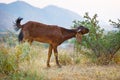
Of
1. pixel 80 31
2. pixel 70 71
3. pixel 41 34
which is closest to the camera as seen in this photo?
pixel 70 71

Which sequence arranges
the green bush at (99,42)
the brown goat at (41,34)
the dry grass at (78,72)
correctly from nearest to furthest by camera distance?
1. the dry grass at (78,72)
2. the brown goat at (41,34)
3. the green bush at (99,42)

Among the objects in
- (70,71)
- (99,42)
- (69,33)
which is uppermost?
(69,33)

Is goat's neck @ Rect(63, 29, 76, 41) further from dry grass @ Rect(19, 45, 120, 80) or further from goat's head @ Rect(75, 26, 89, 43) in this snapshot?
dry grass @ Rect(19, 45, 120, 80)

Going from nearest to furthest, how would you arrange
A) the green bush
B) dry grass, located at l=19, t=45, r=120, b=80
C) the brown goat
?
dry grass, located at l=19, t=45, r=120, b=80
the brown goat
the green bush

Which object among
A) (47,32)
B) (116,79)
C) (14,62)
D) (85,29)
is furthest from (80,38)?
(14,62)

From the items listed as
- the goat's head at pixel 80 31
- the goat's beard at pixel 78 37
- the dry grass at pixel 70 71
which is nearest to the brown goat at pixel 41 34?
the goat's head at pixel 80 31

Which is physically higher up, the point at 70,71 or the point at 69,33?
the point at 69,33

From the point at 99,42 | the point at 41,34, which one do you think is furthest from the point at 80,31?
the point at 41,34

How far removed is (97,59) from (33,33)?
251 cm

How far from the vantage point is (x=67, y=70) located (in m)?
11.9

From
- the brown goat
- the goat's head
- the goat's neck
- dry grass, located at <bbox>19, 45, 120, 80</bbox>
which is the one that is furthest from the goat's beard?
dry grass, located at <bbox>19, 45, 120, 80</bbox>

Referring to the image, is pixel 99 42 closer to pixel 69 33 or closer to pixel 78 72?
pixel 69 33

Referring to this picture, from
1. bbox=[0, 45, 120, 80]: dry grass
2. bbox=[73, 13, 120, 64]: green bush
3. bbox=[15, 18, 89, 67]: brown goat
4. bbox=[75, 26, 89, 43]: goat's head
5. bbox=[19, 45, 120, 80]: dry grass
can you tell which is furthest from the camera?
bbox=[73, 13, 120, 64]: green bush

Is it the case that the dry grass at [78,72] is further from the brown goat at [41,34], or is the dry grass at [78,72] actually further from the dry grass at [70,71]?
the brown goat at [41,34]
